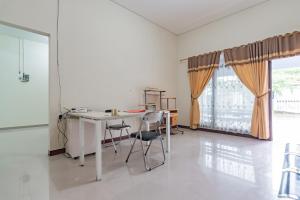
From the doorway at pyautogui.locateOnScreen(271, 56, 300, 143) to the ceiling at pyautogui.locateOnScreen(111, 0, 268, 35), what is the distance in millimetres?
1485

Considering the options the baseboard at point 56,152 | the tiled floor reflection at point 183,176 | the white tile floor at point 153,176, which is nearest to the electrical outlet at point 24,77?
the white tile floor at point 153,176

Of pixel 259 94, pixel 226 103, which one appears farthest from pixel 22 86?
pixel 259 94

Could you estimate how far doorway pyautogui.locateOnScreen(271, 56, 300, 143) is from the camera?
3502mm

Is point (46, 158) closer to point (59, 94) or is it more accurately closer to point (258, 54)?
point (59, 94)

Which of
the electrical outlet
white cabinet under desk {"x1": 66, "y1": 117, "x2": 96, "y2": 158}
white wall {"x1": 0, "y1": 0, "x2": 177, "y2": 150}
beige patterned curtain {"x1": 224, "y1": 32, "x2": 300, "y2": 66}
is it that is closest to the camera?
white cabinet under desk {"x1": 66, "y1": 117, "x2": 96, "y2": 158}

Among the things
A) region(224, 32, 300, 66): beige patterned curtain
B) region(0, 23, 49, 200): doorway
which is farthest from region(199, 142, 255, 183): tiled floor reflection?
region(0, 23, 49, 200): doorway

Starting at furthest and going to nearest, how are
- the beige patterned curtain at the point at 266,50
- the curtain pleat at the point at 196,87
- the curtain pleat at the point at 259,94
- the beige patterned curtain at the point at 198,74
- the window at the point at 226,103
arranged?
the curtain pleat at the point at 196,87 → the beige patterned curtain at the point at 198,74 → the window at the point at 226,103 → the curtain pleat at the point at 259,94 → the beige patterned curtain at the point at 266,50

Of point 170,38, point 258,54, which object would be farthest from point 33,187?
point 170,38

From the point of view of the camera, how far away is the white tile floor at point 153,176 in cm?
161

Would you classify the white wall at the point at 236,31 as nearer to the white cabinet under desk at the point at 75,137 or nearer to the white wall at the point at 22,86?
the white cabinet under desk at the point at 75,137

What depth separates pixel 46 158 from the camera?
2578 millimetres

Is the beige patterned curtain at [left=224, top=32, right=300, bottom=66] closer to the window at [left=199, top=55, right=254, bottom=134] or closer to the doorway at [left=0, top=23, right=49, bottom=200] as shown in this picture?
the window at [left=199, top=55, right=254, bottom=134]

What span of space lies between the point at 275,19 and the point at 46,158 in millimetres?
4970

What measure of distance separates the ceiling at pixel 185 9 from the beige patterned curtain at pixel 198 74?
3.09 feet
